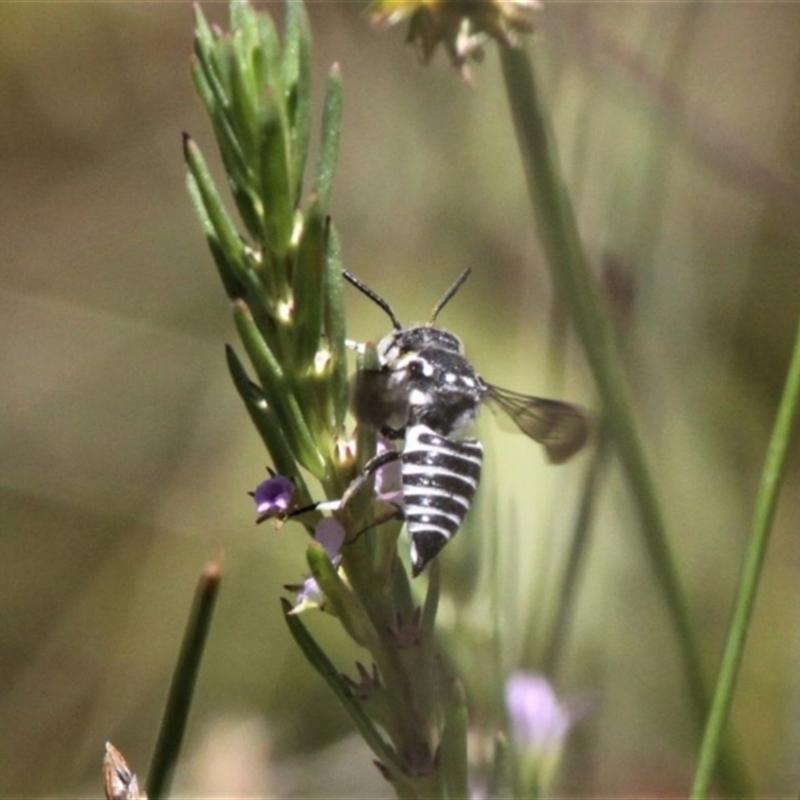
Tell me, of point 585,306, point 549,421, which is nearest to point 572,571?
point 549,421

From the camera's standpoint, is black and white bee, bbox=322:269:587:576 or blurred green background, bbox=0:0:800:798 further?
blurred green background, bbox=0:0:800:798

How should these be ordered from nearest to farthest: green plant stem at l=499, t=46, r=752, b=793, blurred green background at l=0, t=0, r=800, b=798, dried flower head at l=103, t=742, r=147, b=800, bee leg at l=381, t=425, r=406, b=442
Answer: dried flower head at l=103, t=742, r=147, b=800, bee leg at l=381, t=425, r=406, b=442, green plant stem at l=499, t=46, r=752, b=793, blurred green background at l=0, t=0, r=800, b=798

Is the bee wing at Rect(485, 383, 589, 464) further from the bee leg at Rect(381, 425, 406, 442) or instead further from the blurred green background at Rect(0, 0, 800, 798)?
the blurred green background at Rect(0, 0, 800, 798)

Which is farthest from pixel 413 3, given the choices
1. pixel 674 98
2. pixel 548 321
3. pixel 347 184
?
pixel 347 184

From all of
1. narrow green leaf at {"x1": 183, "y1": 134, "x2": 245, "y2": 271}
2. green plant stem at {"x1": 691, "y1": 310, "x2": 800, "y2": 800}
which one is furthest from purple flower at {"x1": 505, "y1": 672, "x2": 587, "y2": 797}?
narrow green leaf at {"x1": 183, "y1": 134, "x2": 245, "y2": 271}

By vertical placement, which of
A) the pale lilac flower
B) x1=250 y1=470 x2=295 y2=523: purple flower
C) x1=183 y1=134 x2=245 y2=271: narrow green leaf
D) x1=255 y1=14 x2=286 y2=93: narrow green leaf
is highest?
x1=255 y1=14 x2=286 y2=93: narrow green leaf

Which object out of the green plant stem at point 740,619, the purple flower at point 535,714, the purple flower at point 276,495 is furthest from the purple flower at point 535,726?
the purple flower at point 276,495

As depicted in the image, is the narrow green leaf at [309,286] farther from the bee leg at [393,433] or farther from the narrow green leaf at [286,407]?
the bee leg at [393,433]

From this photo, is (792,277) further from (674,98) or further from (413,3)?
(413,3)
